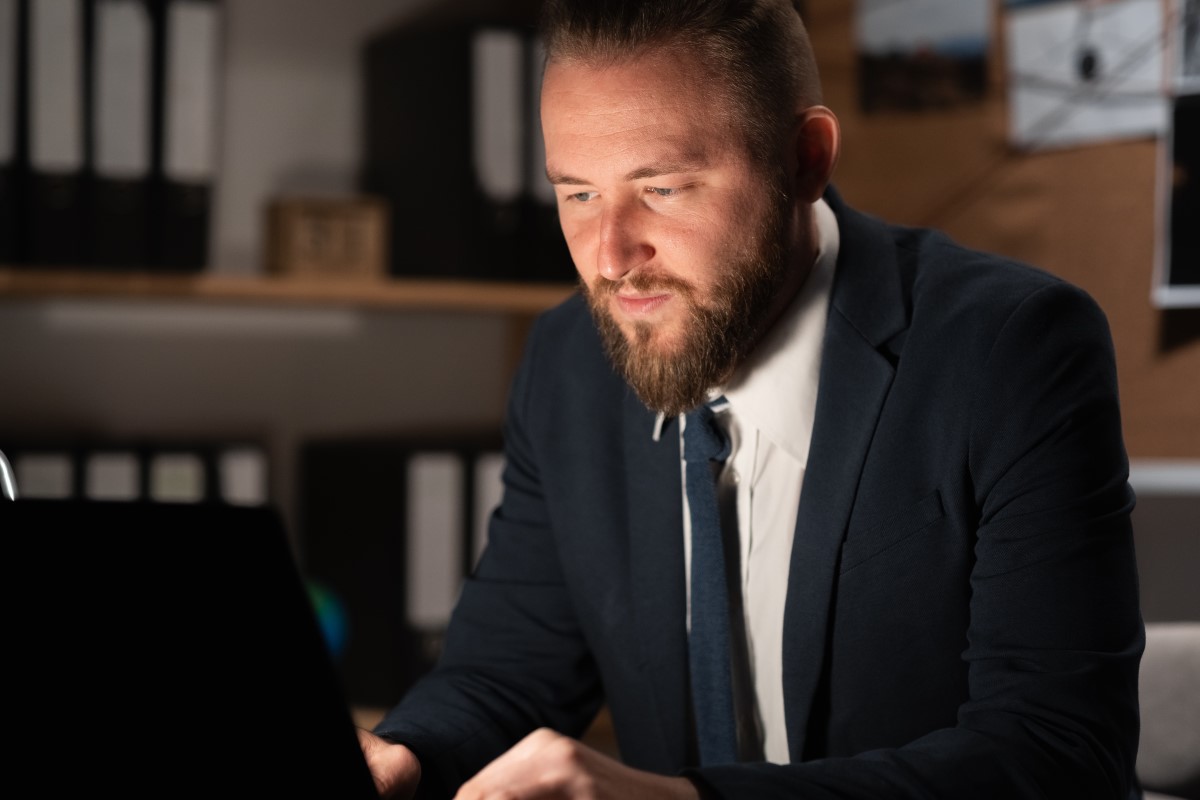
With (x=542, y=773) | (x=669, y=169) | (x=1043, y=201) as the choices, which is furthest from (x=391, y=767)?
(x=1043, y=201)

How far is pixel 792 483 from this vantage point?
1085mm

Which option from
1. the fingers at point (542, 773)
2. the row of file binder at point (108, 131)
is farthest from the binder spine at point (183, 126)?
the fingers at point (542, 773)

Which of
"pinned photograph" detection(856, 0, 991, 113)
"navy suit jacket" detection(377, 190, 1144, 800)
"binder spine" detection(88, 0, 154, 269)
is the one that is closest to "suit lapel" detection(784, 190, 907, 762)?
"navy suit jacket" detection(377, 190, 1144, 800)

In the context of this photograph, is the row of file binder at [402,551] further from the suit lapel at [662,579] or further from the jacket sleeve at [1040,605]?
the jacket sleeve at [1040,605]

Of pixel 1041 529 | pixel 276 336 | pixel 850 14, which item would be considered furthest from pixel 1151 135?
pixel 276 336

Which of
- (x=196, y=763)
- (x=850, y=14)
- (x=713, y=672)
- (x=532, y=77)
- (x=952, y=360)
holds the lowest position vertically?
(x=713, y=672)

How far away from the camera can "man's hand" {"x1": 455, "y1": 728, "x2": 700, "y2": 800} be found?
2.19ft

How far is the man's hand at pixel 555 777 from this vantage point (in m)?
0.67

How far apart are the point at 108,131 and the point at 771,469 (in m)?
1.10

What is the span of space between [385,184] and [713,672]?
1.22 m

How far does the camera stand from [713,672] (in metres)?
1.06

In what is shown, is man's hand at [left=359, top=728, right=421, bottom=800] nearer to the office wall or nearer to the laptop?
the laptop

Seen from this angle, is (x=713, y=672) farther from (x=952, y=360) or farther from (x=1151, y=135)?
(x=1151, y=135)

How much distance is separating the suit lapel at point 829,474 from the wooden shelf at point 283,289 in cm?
93
